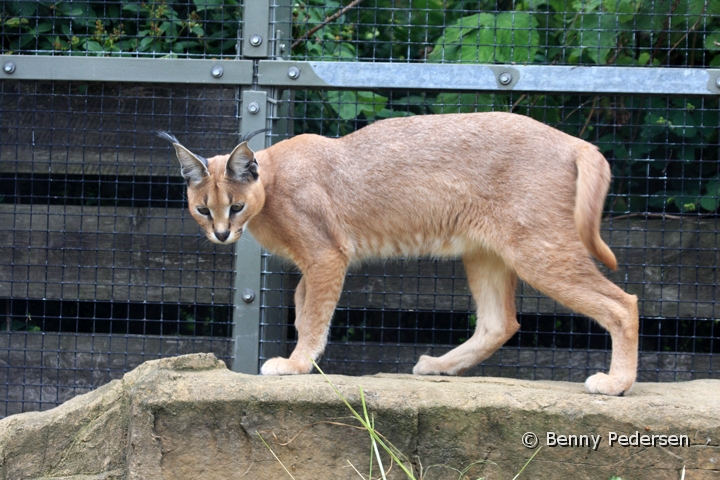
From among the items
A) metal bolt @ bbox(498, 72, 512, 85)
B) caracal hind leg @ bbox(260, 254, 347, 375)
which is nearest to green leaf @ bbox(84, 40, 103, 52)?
caracal hind leg @ bbox(260, 254, 347, 375)

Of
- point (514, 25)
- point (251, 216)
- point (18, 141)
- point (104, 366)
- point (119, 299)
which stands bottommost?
point (104, 366)

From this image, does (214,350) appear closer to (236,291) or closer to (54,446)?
(236,291)

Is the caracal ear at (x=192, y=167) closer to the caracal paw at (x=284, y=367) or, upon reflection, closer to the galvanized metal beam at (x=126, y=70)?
the galvanized metal beam at (x=126, y=70)

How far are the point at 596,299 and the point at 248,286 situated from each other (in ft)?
6.30

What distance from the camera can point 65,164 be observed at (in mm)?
4996

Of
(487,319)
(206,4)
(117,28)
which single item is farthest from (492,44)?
(117,28)

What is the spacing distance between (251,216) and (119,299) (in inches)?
59.8

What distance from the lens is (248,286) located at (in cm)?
439

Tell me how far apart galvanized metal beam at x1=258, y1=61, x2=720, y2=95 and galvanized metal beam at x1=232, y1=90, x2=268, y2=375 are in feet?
0.97

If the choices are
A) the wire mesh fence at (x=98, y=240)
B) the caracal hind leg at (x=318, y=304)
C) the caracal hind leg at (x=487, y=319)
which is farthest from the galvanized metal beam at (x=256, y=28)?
the caracal hind leg at (x=487, y=319)

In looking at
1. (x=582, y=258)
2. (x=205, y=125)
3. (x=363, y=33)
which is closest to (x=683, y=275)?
(x=582, y=258)

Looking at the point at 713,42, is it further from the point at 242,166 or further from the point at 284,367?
the point at 284,367

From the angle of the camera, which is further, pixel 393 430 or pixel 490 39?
pixel 490 39

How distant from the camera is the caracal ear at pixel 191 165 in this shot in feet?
13.2
